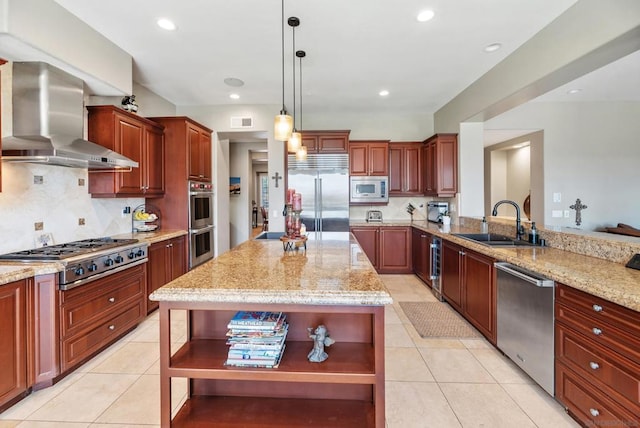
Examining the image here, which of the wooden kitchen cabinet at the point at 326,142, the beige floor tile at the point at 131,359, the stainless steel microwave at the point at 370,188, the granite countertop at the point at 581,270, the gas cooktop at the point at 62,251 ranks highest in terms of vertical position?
the wooden kitchen cabinet at the point at 326,142

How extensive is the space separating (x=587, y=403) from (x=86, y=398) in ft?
10.1

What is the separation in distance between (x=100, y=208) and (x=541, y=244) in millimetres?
4456

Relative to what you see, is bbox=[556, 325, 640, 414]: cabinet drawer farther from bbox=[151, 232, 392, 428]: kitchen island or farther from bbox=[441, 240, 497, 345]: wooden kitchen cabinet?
bbox=[151, 232, 392, 428]: kitchen island

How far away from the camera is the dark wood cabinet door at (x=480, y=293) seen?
2650mm

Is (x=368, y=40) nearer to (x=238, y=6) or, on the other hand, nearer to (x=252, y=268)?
(x=238, y=6)

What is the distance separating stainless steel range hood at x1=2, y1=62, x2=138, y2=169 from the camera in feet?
7.43

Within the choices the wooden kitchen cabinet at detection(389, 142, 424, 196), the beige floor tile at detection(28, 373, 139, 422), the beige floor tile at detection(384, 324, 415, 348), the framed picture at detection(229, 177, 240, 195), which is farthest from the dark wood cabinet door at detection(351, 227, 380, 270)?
the beige floor tile at detection(28, 373, 139, 422)

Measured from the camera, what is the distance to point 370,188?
5.32 meters

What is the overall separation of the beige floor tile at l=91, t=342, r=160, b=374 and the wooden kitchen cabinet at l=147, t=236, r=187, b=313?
1.88ft

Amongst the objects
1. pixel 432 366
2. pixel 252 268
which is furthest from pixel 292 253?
pixel 432 366

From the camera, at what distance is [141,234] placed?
12.1 ft

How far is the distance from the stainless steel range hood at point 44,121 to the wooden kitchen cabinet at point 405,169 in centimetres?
422

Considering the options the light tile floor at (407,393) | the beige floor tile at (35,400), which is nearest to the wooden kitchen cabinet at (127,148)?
the light tile floor at (407,393)

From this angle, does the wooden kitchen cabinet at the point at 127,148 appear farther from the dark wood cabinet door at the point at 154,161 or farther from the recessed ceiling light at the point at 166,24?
the recessed ceiling light at the point at 166,24
